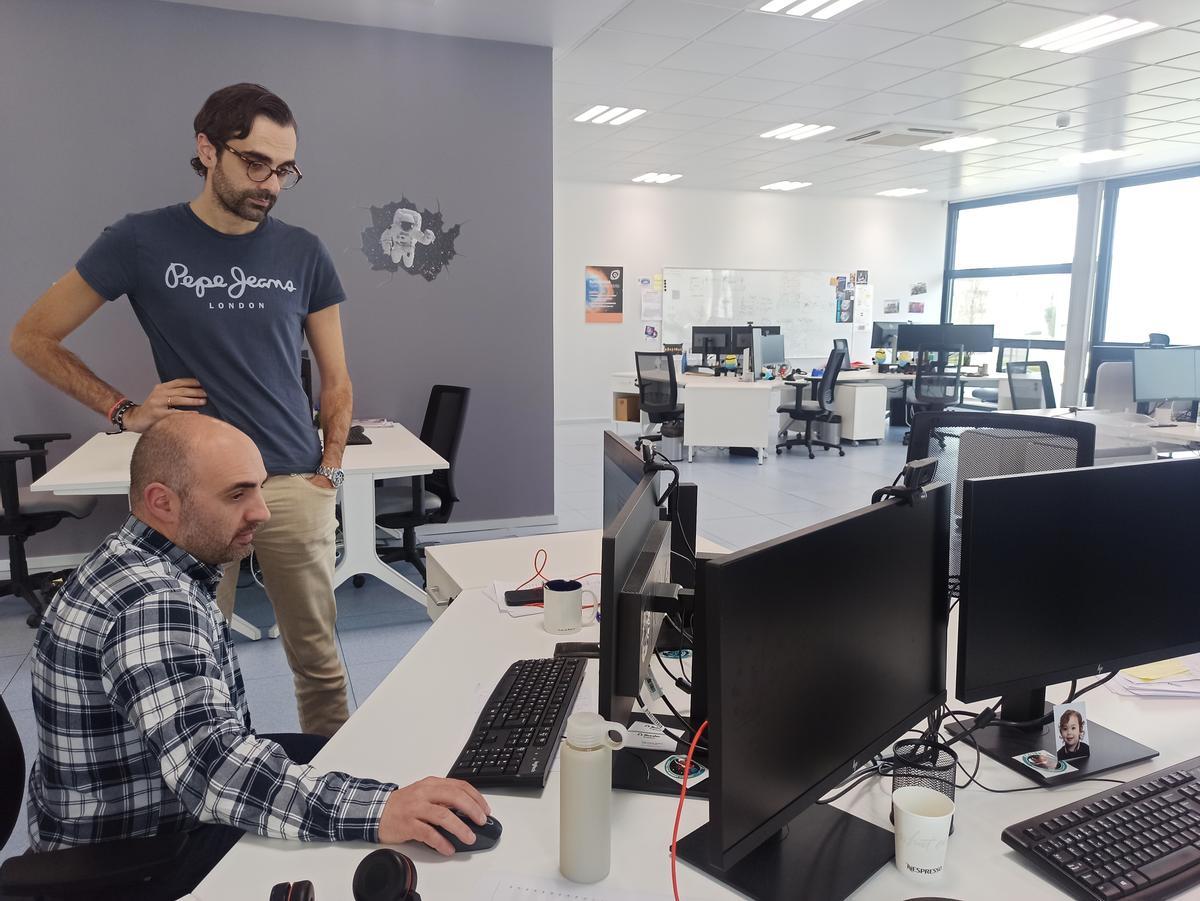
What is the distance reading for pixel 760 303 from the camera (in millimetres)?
10562

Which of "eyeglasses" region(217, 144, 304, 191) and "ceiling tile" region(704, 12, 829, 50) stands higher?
"ceiling tile" region(704, 12, 829, 50)

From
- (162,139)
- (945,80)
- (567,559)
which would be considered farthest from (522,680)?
(945,80)

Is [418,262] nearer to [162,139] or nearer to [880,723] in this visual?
[162,139]

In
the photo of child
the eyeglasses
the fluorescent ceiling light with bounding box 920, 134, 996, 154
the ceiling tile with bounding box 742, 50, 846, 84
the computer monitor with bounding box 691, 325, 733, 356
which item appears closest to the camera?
the photo of child

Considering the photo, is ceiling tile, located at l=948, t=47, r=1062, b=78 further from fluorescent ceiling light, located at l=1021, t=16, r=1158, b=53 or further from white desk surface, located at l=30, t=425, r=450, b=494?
white desk surface, located at l=30, t=425, r=450, b=494

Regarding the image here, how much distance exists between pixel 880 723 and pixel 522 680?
2.05 ft

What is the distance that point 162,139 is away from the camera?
13.6ft

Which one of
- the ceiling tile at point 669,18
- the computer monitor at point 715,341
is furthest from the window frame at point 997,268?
the ceiling tile at point 669,18

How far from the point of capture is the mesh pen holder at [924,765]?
1095 millimetres

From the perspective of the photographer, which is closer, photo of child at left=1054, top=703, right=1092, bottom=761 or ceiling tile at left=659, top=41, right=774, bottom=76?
photo of child at left=1054, top=703, right=1092, bottom=761

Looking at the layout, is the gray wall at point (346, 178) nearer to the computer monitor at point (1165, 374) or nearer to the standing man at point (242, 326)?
the standing man at point (242, 326)

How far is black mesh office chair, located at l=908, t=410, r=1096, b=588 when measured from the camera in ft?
6.29

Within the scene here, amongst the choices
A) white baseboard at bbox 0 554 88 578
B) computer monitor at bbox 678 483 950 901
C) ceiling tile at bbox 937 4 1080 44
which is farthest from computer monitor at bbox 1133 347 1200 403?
white baseboard at bbox 0 554 88 578

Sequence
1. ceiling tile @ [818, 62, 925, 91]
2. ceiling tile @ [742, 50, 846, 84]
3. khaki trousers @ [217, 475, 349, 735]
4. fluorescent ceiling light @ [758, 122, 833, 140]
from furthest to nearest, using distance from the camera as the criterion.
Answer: fluorescent ceiling light @ [758, 122, 833, 140] → ceiling tile @ [818, 62, 925, 91] → ceiling tile @ [742, 50, 846, 84] → khaki trousers @ [217, 475, 349, 735]
